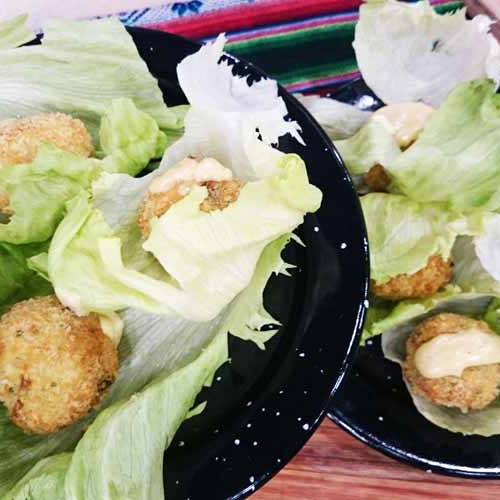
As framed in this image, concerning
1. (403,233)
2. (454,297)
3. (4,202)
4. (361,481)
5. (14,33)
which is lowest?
(361,481)

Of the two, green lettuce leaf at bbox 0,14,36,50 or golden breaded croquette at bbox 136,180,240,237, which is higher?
green lettuce leaf at bbox 0,14,36,50

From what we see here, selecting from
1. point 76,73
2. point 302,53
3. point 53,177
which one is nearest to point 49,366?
point 53,177

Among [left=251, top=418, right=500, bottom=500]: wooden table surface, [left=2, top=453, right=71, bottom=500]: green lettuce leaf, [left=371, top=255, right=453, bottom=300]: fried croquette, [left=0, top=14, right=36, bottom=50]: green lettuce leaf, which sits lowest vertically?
[left=251, top=418, right=500, bottom=500]: wooden table surface

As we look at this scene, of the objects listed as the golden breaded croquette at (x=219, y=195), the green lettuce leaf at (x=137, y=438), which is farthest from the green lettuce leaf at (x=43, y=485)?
the golden breaded croquette at (x=219, y=195)

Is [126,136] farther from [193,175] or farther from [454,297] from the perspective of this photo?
[454,297]

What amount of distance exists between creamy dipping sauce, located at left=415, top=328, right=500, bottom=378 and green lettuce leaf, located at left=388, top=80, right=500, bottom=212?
220 mm

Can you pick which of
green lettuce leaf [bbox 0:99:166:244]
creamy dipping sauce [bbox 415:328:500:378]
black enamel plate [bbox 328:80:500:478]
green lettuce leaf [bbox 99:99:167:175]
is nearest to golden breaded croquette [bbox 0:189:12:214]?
green lettuce leaf [bbox 0:99:166:244]

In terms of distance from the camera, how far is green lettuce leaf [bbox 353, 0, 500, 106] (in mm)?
1400

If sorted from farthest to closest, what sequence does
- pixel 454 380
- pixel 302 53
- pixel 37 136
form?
pixel 302 53
pixel 454 380
pixel 37 136

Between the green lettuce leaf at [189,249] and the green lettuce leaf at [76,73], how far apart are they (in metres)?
0.31

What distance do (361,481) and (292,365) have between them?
1.37 feet

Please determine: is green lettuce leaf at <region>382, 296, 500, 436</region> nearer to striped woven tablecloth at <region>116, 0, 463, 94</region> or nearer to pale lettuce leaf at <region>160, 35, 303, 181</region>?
pale lettuce leaf at <region>160, 35, 303, 181</region>

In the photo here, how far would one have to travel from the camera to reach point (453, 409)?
3.99 feet

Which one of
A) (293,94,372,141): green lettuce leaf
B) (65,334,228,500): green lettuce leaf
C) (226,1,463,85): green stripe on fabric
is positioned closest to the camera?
(65,334,228,500): green lettuce leaf
